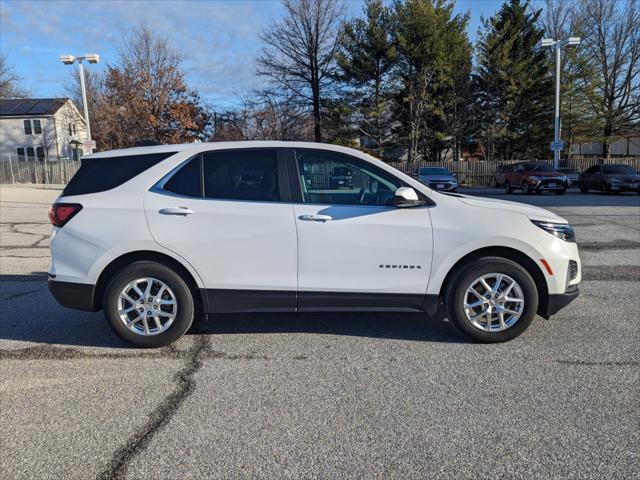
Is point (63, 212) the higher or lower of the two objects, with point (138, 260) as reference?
higher

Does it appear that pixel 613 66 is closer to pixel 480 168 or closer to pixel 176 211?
pixel 480 168

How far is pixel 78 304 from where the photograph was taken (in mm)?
4453

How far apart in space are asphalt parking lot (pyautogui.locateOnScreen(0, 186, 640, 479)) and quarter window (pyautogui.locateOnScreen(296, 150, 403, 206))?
4.29 ft

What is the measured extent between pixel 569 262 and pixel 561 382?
1.22 metres

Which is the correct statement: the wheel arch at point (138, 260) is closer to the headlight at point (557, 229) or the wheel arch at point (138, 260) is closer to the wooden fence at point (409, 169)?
the headlight at point (557, 229)

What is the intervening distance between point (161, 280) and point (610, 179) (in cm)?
2390

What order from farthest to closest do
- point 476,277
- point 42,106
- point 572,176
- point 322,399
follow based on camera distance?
point 42,106
point 572,176
point 476,277
point 322,399

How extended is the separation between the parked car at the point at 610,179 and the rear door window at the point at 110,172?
2358cm

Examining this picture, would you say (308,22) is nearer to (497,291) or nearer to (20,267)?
(20,267)

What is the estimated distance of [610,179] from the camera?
75.4ft

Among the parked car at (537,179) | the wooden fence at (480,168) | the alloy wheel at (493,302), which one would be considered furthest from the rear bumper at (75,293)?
the wooden fence at (480,168)

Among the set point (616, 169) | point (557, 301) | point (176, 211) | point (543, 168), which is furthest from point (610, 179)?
point (176, 211)

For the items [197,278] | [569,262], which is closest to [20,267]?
[197,278]

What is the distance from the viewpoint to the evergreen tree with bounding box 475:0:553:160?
126ft
